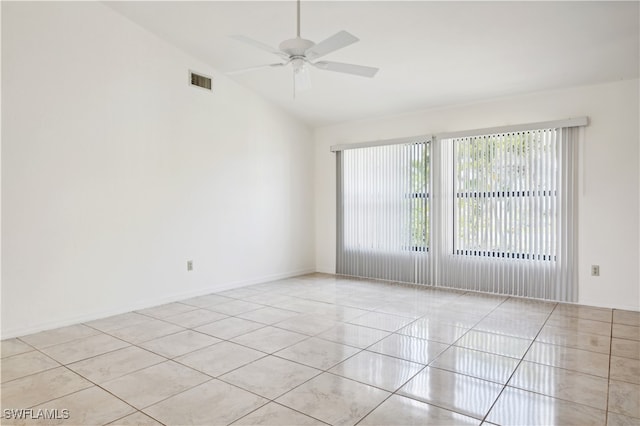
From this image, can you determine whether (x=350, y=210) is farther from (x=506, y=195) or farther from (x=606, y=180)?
(x=606, y=180)

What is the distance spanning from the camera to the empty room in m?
2.48

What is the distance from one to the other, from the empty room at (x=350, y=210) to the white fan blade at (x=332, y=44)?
0.07 feet

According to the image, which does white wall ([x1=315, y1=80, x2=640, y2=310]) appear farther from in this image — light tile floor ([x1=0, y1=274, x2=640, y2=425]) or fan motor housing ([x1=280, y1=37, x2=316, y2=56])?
fan motor housing ([x1=280, y1=37, x2=316, y2=56])

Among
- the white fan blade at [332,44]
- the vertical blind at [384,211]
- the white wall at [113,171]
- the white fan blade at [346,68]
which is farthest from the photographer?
the vertical blind at [384,211]

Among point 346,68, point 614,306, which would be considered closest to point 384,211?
point 614,306

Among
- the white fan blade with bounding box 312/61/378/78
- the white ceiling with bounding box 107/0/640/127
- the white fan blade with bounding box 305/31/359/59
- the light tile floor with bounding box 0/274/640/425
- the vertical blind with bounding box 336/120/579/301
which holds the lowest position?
the light tile floor with bounding box 0/274/640/425

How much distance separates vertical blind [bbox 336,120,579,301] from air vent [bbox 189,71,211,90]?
2.42m

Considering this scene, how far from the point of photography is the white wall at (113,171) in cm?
346

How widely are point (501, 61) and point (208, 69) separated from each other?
3530mm

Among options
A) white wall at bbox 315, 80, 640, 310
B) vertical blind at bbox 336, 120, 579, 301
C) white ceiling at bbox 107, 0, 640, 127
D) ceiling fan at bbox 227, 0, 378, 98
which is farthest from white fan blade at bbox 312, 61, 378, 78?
white wall at bbox 315, 80, 640, 310

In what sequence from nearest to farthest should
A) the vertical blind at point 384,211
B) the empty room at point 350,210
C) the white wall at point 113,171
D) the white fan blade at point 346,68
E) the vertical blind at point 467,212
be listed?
the empty room at point 350,210
the white fan blade at point 346,68
the white wall at point 113,171
the vertical blind at point 467,212
the vertical blind at point 384,211

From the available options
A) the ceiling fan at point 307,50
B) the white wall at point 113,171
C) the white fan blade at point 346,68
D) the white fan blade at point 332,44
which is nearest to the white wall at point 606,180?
the white fan blade at point 346,68

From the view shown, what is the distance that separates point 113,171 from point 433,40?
3.57 metres

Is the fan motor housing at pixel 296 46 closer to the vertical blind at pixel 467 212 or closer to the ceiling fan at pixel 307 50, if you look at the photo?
the ceiling fan at pixel 307 50
